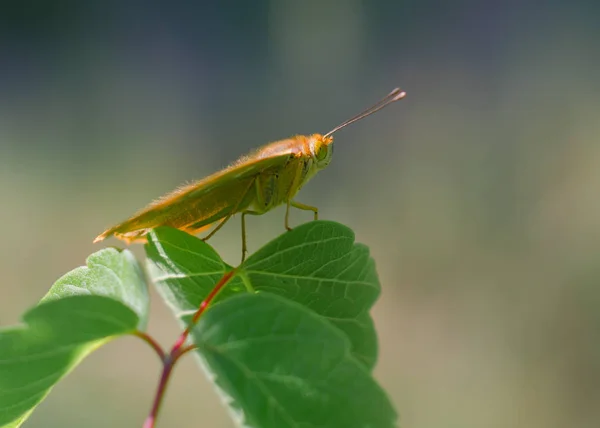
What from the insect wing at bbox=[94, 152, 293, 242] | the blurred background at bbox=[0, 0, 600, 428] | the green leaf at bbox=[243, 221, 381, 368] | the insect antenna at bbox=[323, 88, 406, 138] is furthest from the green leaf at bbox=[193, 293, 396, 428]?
the blurred background at bbox=[0, 0, 600, 428]

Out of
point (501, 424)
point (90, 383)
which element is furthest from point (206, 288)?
point (90, 383)

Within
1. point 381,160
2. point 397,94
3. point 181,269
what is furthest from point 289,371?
point 381,160

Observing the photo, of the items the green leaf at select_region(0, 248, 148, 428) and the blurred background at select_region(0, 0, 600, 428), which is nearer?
the green leaf at select_region(0, 248, 148, 428)

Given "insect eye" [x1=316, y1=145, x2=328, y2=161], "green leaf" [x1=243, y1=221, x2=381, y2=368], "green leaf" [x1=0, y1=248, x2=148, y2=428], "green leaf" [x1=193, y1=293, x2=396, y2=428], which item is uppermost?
"insect eye" [x1=316, y1=145, x2=328, y2=161]

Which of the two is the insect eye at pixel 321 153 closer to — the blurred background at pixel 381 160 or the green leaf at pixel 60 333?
the green leaf at pixel 60 333

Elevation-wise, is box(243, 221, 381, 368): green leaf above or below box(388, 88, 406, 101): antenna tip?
below

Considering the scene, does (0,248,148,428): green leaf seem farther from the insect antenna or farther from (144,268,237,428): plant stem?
the insect antenna

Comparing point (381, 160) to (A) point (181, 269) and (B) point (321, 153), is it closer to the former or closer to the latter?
(B) point (321, 153)

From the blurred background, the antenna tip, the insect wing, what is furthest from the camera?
the blurred background
